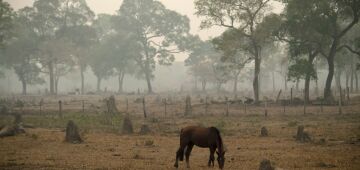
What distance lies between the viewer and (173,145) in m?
22.4

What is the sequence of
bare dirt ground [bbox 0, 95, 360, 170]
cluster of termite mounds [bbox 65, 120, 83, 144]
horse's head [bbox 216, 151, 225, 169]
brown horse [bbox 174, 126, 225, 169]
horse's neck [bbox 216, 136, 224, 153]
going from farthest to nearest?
cluster of termite mounds [bbox 65, 120, 83, 144], bare dirt ground [bbox 0, 95, 360, 170], brown horse [bbox 174, 126, 225, 169], horse's neck [bbox 216, 136, 224, 153], horse's head [bbox 216, 151, 225, 169]

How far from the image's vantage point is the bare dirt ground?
56.0 ft

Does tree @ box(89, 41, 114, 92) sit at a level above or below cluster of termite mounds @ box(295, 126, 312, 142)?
above

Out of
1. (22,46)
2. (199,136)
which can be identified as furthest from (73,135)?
(22,46)

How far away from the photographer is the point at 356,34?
226 ft

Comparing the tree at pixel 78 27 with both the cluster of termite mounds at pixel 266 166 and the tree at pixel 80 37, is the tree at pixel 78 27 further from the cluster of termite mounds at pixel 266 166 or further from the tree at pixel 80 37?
the cluster of termite mounds at pixel 266 166

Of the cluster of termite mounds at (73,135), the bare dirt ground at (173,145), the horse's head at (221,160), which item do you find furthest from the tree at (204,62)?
the horse's head at (221,160)

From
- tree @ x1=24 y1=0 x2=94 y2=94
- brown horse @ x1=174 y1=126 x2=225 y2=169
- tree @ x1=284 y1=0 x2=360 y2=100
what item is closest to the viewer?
brown horse @ x1=174 y1=126 x2=225 y2=169

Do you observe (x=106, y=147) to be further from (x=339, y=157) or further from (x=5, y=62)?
(x=5, y=62)

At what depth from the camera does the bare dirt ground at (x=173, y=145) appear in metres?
17.1

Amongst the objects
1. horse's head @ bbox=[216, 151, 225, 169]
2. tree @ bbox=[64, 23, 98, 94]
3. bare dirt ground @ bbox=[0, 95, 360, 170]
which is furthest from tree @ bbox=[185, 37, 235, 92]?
horse's head @ bbox=[216, 151, 225, 169]

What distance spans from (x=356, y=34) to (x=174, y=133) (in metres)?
51.4

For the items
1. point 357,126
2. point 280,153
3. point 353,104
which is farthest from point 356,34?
point 280,153

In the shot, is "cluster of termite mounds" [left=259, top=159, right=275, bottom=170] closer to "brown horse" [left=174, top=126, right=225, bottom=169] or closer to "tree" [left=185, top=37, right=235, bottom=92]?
"brown horse" [left=174, top=126, right=225, bottom=169]
